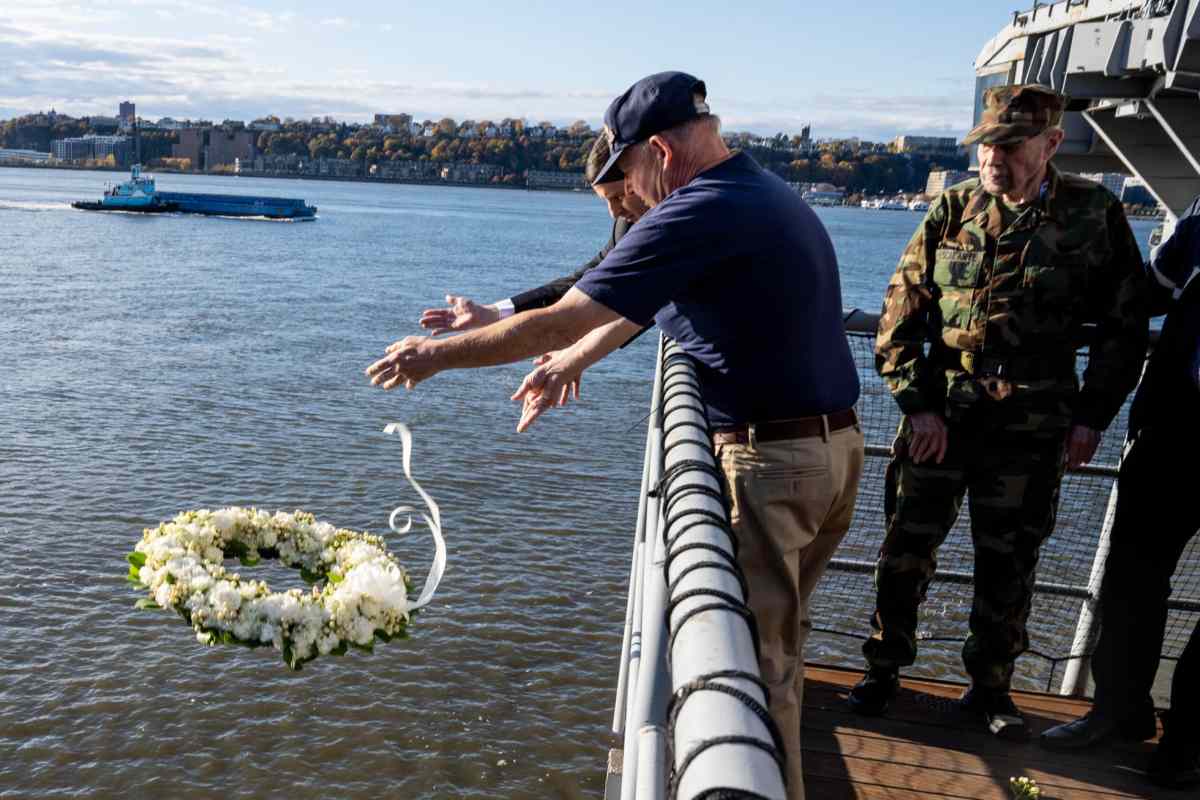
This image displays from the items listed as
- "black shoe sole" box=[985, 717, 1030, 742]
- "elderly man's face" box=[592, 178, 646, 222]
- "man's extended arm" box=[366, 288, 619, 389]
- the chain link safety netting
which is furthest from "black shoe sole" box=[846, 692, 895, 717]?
the chain link safety netting

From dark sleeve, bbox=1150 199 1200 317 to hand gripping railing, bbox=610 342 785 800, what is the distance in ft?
8.71

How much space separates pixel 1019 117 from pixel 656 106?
1.79m

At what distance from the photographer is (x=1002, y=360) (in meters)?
4.14

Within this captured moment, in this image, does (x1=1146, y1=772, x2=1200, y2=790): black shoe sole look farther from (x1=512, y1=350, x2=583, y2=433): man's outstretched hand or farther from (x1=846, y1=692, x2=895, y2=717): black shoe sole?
(x1=512, y1=350, x2=583, y2=433): man's outstretched hand

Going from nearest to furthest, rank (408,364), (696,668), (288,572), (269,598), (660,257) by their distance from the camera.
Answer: (696,668) → (660,257) → (408,364) → (269,598) → (288,572)

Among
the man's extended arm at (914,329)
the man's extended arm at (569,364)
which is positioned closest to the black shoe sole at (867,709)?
the man's extended arm at (914,329)

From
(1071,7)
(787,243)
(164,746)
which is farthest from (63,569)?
(1071,7)

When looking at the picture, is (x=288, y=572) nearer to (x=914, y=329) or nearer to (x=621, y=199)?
(x=621, y=199)

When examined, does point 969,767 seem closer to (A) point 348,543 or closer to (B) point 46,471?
(A) point 348,543

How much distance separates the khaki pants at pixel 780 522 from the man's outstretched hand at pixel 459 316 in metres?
0.95

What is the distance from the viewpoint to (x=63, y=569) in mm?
13172

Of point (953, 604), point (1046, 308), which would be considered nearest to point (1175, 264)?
point (1046, 308)

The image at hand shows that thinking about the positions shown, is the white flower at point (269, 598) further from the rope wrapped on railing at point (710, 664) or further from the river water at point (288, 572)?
the river water at point (288, 572)

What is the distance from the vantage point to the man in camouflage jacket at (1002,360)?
13.4 ft
